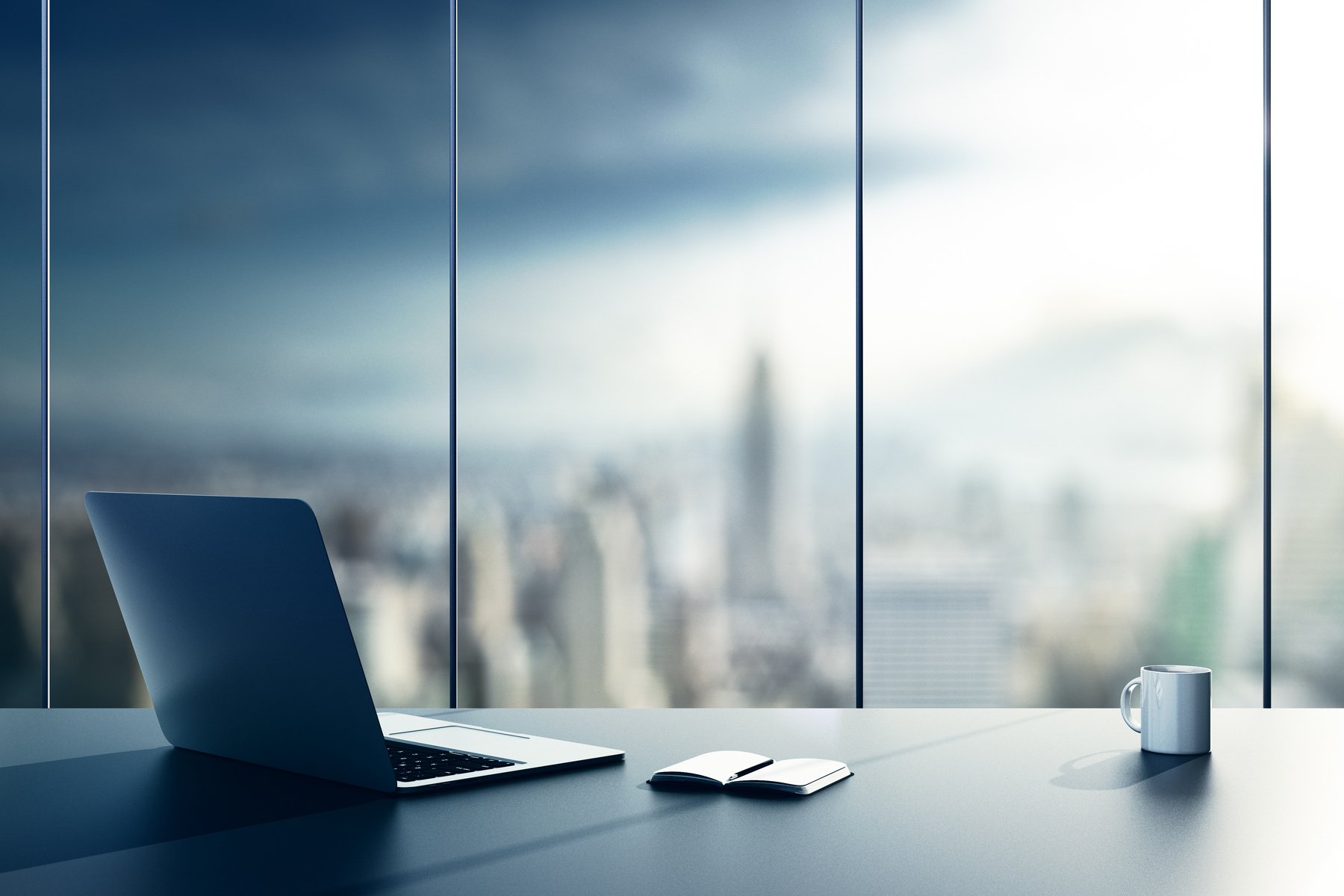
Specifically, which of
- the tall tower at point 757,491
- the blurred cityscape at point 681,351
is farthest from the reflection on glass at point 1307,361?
the tall tower at point 757,491

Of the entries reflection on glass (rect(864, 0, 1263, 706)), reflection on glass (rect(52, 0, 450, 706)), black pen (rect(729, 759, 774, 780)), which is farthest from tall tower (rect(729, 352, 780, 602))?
black pen (rect(729, 759, 774, 780))

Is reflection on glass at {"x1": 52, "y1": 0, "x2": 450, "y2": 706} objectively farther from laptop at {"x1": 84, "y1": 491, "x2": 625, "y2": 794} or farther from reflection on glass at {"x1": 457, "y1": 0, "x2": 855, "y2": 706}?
laptop at {"x1": 84, "y1": 491, "x2": 625, "y2": 794}

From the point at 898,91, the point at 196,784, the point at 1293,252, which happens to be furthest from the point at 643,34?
the point at 196,784

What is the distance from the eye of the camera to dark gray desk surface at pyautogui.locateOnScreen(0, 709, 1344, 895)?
0.73 metres

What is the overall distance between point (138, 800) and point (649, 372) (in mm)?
2726

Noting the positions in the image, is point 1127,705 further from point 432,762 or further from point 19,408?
point 19,408

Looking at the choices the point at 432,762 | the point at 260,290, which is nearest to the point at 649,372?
the point at 260,290

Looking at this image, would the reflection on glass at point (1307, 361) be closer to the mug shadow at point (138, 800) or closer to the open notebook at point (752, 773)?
the open notebook at point (752, 773)

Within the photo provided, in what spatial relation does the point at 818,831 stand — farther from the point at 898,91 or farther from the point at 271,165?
the point at 271,165

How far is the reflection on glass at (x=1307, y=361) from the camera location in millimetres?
3076

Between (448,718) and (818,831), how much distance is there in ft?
1.99

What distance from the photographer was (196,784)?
991mm

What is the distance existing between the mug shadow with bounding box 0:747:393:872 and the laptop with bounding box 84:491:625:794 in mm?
30

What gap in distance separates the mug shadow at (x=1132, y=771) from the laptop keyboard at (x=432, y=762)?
1.75 feet
